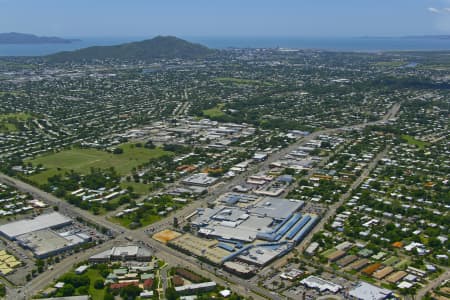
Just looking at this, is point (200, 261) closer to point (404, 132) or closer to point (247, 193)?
point (247, 193)

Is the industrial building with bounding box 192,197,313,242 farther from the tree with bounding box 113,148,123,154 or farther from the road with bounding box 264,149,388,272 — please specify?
the tree with bounding box 113,148,123,154

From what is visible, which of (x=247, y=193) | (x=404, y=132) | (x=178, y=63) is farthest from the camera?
(x=178, y=63)

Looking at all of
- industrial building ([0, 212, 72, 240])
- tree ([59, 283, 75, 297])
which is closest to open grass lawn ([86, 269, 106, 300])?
tree ([59, 283, 75, 297])

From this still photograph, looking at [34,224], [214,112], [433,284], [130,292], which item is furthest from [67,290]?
[214,112]

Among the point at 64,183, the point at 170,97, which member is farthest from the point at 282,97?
the point at 64,183

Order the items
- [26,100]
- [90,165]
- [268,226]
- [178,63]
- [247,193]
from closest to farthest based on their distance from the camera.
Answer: [268,226]
[247,193]
[90,165]
[26,100]
[178,63]

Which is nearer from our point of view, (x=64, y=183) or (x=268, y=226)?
(x=268, y=226)
